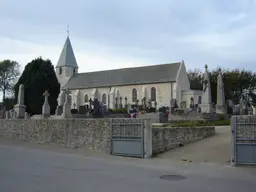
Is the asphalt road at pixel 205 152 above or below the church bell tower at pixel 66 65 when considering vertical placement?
below

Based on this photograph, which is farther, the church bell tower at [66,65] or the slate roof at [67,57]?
the slate roof at [67,57]

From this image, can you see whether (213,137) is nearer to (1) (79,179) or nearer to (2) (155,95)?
(1) (79,179)

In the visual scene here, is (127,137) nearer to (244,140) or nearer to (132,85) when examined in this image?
(244,140)

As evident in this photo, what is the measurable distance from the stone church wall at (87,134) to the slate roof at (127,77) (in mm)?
47861

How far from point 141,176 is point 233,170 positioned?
142 inches

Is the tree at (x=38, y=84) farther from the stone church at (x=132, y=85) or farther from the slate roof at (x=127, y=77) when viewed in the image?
the slate roof at (x=127, y=77)

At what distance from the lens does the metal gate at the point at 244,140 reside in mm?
11945

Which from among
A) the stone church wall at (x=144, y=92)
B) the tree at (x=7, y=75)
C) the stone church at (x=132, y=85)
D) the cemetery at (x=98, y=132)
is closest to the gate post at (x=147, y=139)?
the cemetery at (x=98, y=132)

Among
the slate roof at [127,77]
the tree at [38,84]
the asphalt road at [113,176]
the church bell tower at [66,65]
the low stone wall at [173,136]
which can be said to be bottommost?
the asphalt road at [113,176]

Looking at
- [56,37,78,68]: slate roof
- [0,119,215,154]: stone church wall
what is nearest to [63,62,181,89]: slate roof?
[56,37,78,68]: slate roof

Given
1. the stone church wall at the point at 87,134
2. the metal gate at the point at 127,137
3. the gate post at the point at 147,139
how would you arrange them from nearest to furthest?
the gate post at the point at 147,139
the metal gate at the point at 127,137
the stone church wall at the point at 87,134

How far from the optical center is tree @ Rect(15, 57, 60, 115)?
4747 cm

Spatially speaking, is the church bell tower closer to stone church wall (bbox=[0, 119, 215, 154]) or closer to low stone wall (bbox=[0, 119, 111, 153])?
low stone wall (bbox=[0, 119, 111, 153])

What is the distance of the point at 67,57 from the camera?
88375mm
